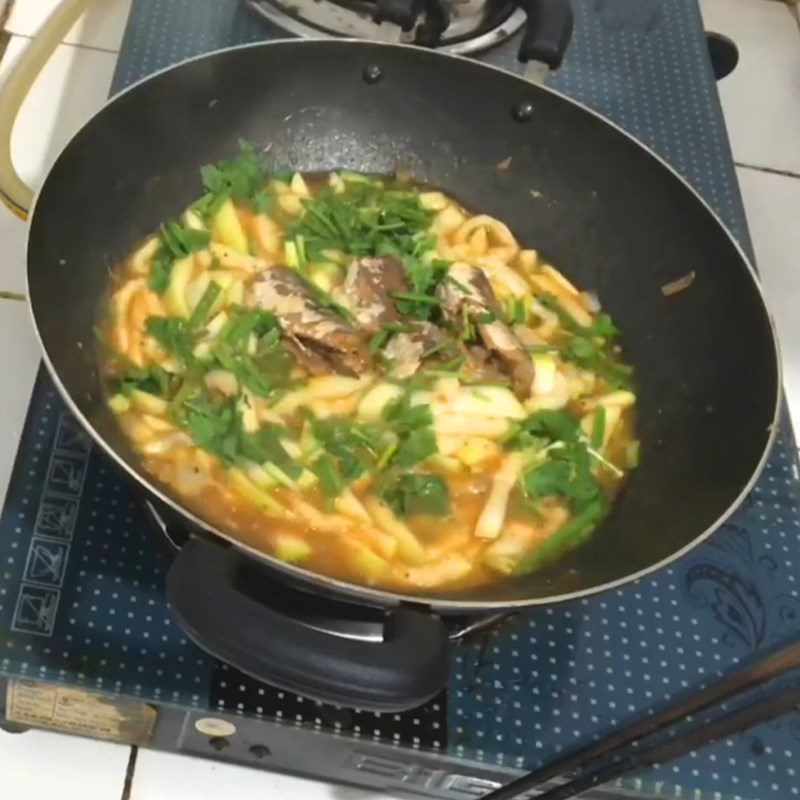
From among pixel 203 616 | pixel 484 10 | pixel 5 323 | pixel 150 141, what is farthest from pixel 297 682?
pixel 484 10

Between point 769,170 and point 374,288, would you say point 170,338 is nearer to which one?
point 374,288

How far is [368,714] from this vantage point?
2.42 ft

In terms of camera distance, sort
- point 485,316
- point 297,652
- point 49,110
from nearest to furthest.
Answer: point 297,652
point 485,316
point 49,110

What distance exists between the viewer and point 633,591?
0.84m

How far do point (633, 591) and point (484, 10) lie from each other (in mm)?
676

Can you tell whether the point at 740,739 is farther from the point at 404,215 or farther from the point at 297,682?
the point at 404,215

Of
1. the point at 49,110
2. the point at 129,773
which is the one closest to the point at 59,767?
the point at 129,773

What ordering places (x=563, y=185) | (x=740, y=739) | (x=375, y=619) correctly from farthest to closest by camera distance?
(x=563, y=185) < (x=740, y=739) < (x=375, y=619)

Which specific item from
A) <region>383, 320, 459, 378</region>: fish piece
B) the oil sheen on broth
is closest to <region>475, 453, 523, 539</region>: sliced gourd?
the oil sheen on broth

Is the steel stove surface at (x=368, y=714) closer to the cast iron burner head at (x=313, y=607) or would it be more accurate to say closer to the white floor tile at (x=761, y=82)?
the cast iron burner head at (x=313, y=607)

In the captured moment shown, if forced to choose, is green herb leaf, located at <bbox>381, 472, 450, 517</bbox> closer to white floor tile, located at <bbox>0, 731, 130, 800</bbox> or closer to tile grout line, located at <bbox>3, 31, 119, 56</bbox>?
white floor tile, located at <bbox>0, 731, 130, 800</bbox>

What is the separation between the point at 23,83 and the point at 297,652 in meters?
0.80

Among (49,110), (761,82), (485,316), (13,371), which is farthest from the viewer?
(761,82)

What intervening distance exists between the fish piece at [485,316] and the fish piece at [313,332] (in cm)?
9
